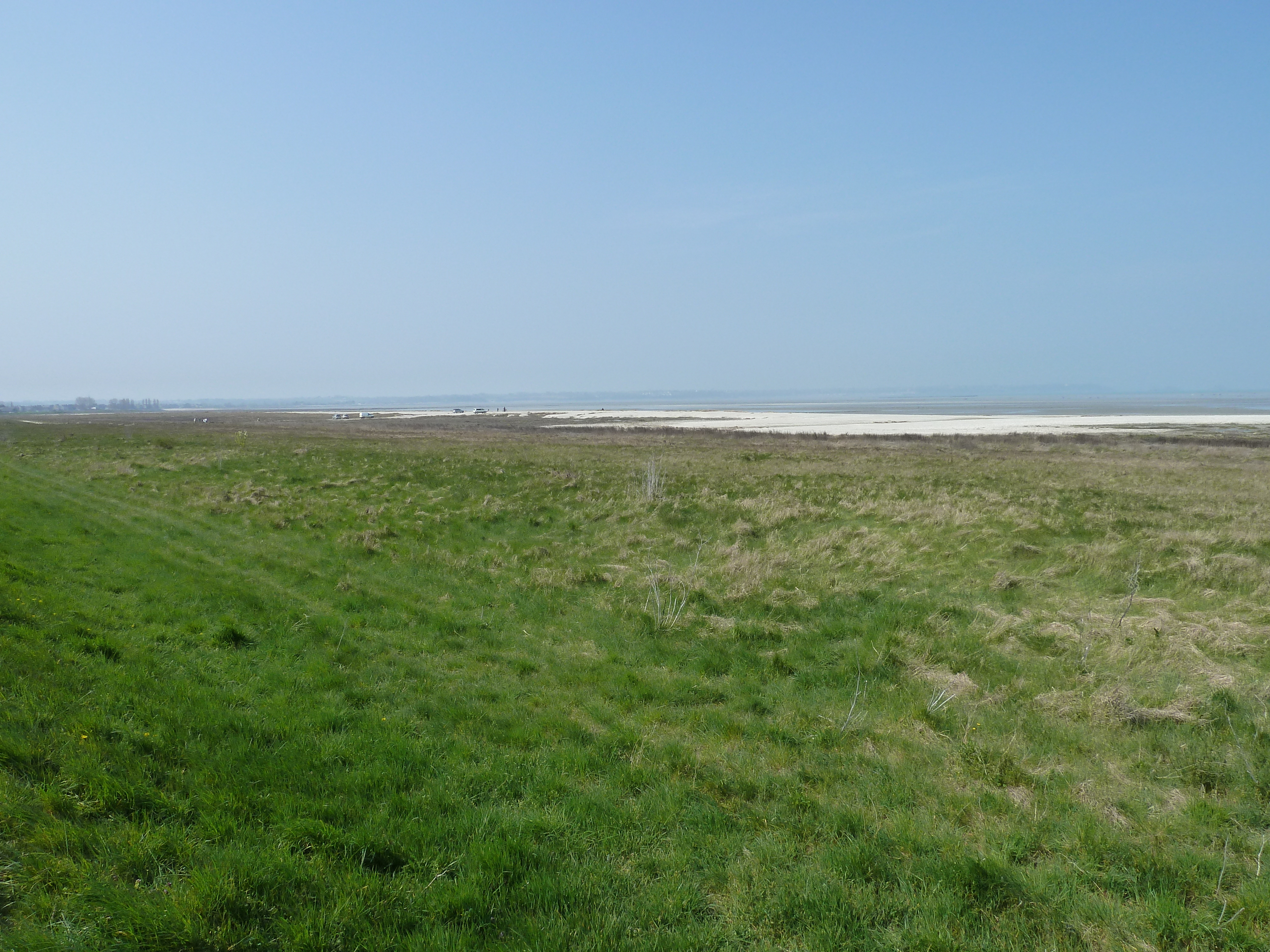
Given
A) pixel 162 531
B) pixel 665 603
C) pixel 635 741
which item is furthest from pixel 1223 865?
pixel 162 531

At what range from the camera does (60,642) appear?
27.1 ft

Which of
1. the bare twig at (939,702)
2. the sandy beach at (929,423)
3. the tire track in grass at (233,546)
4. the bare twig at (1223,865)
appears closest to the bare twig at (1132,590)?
the bare twig at (939,702)

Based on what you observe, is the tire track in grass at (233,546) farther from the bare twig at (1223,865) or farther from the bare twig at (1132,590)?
the bare twig at (1132,590)

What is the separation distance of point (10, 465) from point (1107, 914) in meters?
44.5

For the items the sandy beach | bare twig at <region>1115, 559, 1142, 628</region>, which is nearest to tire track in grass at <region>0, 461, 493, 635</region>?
bare twig at <region>1115, 559, 1142, 628</region>

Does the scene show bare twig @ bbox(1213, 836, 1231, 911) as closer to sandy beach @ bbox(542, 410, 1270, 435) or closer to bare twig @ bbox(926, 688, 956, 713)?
bare twig @ bbox(926, 688, 956, 713)

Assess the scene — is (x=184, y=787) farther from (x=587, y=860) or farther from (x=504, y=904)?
(x=587, y=860)

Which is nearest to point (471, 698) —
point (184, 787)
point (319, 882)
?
point (184, 787)

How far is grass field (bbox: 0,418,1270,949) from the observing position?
171 inches

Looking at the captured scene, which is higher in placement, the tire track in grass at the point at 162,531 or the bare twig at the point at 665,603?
the tire track in grass at the point at 162,531

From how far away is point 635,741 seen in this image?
7.23 meters

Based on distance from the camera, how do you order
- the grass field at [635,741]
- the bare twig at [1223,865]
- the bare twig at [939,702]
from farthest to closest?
the bare twig at [939,702] < the bare twig at [1223,865] < the grass field at [635,741]

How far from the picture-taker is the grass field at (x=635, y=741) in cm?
435

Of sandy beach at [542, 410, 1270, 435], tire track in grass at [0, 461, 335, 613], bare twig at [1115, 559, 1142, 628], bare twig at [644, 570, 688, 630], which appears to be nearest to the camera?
bare twig at [1115, 559, 1142, 628]
